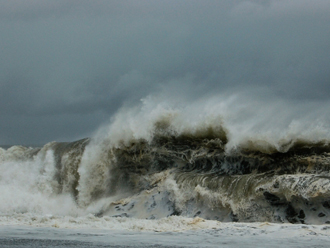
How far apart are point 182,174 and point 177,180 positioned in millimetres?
340

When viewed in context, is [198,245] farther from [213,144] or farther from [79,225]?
[213,144]

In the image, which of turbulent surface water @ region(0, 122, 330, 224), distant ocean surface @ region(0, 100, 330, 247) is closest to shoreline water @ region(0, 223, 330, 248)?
distant ocean surface @ region(0, 100, 330, 247)

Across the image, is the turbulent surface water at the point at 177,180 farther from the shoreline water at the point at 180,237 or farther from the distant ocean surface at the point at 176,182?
the shoreline water at the point at 180,237

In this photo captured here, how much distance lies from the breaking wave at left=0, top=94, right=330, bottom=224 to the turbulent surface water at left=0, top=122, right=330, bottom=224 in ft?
→ 0.09

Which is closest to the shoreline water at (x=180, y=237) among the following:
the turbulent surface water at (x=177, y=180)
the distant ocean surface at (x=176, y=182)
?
the distant ocean surface at (x=176, y=182)

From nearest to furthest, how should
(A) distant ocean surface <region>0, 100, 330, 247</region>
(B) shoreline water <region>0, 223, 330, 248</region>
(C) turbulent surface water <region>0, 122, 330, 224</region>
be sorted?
(B) shoreline water <region>0, 223, 330, 248</region> < (A) distant ocean surface <region>0, 100, 330, 247</region> < (C) turbulent surface water <region>0, 122, 330, 224</region>

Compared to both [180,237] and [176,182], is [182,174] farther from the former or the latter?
[180,237]

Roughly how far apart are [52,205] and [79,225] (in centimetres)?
614

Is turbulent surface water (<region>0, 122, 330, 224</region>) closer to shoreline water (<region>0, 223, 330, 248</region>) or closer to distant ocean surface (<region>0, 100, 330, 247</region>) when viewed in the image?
distant ocean surface (<region>0, 100, 330, 247</region>)

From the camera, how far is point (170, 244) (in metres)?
7.92

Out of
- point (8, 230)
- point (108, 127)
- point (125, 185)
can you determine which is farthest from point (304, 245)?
point (108, 127)

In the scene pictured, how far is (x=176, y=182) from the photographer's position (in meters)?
12.9

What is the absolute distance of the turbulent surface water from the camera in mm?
10766

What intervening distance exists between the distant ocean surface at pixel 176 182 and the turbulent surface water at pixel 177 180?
3cm
